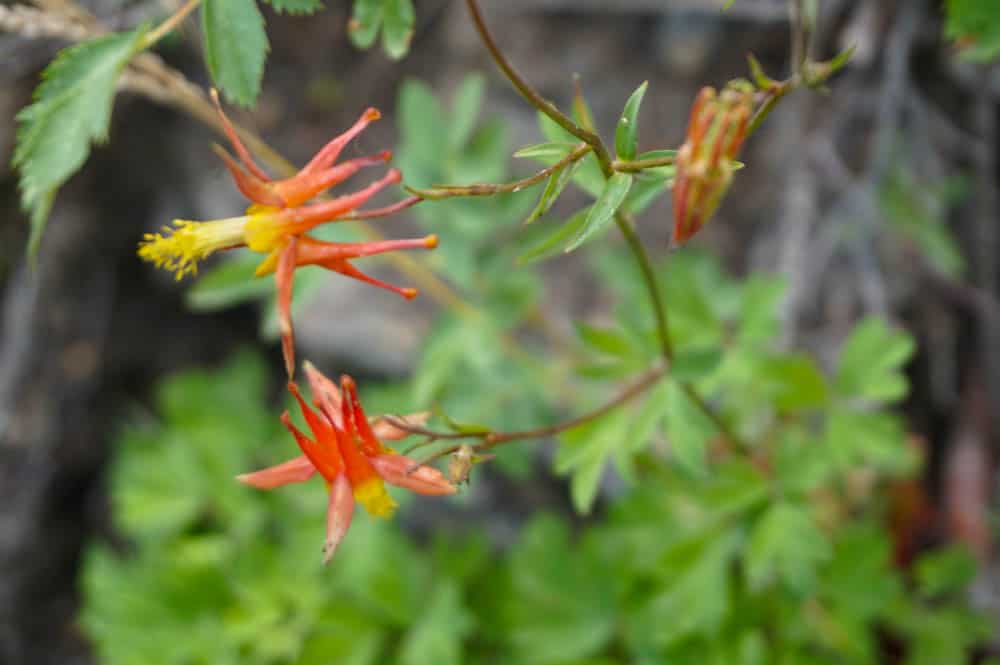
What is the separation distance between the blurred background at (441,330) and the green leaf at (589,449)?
1.80 feet

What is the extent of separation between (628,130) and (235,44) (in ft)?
1.93

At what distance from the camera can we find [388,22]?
1.42 m

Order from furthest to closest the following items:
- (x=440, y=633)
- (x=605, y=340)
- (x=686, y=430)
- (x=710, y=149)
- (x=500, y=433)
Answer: (x=440, y=633) < (x=605, y=340) < (x=686, y=430) < (x=500, y=433) < (x=710, y=149)

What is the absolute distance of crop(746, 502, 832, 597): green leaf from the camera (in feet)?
6.16

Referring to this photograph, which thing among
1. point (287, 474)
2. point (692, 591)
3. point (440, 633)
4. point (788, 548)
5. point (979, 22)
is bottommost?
point (440, 633)

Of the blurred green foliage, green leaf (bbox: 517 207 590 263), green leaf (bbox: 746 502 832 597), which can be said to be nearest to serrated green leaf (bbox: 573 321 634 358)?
the blurred green foliage

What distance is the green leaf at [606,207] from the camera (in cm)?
110

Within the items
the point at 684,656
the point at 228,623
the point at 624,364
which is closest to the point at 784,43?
the point at 624,364

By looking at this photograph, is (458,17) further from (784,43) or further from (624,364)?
(624,364)

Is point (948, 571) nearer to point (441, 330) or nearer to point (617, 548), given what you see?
point (617, 548)

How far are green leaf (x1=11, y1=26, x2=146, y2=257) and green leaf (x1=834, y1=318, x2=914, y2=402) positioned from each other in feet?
5.55

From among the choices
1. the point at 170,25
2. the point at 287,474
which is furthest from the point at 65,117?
the point at 287,474

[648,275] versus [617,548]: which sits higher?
[648,275]

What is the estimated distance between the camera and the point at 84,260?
3359 mm
